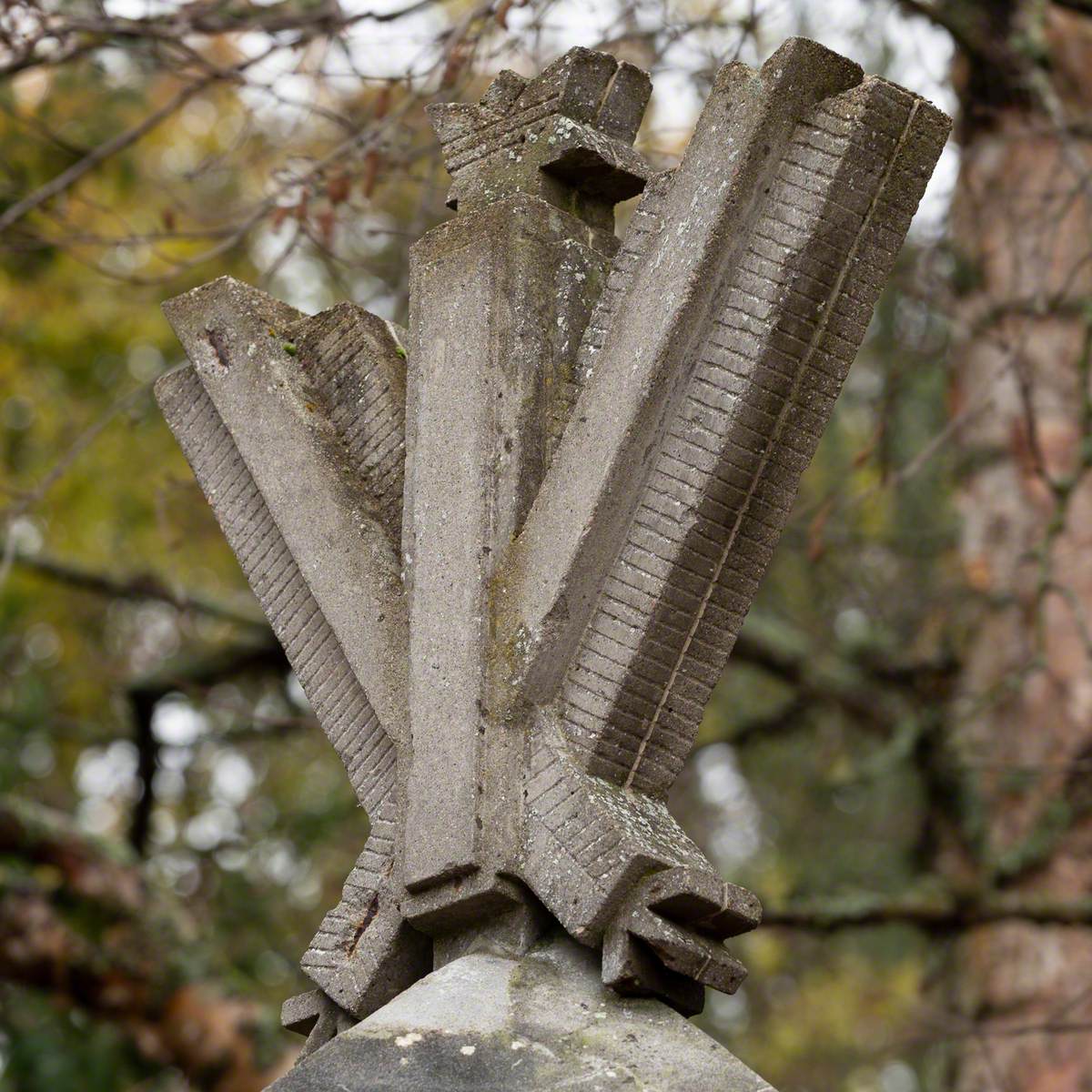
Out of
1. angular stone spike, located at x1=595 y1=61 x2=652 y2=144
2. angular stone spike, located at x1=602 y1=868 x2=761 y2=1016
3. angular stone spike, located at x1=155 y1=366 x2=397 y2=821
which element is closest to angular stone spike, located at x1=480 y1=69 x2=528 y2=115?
angular stone spike, located at x1=595 y1=61 x2=652 y2=144

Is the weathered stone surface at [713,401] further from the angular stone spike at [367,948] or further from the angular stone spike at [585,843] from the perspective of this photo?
the angular stone spike at [367,948]

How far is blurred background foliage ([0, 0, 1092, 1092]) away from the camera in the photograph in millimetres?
5332

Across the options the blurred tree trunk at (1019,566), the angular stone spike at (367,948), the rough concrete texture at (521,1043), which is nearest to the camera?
the rough concrete texture at (521,1043)

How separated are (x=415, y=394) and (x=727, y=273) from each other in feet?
1.75

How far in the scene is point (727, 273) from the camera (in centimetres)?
283

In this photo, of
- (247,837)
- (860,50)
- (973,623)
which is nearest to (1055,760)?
(973,623)

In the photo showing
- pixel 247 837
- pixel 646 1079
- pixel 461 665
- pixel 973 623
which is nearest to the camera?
pixel 646 1079

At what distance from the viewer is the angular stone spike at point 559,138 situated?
3131 mm

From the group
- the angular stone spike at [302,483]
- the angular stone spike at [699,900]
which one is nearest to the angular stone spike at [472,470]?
the angular stone spike at [302,483]

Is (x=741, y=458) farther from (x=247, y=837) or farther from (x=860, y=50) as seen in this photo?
(x=247, y=837)

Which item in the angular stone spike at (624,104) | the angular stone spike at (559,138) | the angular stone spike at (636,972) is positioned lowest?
the angular stone spike at (636,972)

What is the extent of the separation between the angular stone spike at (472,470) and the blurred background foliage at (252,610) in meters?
1.43

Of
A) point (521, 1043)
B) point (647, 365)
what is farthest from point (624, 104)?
point (521, 1043)

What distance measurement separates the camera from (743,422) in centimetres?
279
